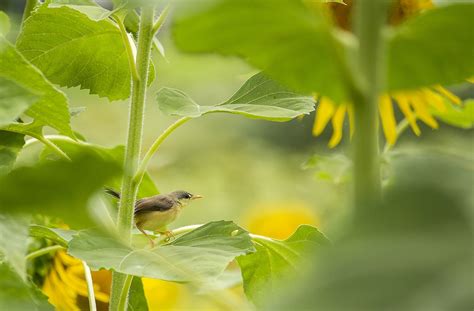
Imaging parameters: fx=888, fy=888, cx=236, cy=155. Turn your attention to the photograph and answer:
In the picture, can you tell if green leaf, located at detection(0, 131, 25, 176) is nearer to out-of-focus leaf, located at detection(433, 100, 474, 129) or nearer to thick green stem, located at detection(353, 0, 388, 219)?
thick green stem, located at detection(353, 0, 388, 219)

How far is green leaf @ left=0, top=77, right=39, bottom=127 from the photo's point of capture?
1.04 ft

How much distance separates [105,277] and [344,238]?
2.21 feet

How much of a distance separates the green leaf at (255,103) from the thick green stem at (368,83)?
0.90 feet

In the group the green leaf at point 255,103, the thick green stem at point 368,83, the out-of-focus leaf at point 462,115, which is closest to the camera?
the thick green stem at point 368,83

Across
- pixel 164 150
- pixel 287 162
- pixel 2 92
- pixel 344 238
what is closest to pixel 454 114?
pixel 2 92

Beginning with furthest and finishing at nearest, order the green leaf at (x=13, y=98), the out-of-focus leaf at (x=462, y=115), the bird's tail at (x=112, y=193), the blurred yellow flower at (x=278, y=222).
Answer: the blurred yellow flower at (x=278, y=222), the out-of-focus leaf at (x=462, y=115), the bird's tail at (x=112, y=193), the green leaf at (x=13, y=98)

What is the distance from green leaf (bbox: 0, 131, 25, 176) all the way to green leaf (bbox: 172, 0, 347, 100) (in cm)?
28

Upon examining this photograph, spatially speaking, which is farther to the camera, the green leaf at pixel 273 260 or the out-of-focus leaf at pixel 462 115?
the out-of-focus leaf at pixel 462 115

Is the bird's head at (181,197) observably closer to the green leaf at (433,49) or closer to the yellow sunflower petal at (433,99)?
the yellow sunflower petal at (433,99)

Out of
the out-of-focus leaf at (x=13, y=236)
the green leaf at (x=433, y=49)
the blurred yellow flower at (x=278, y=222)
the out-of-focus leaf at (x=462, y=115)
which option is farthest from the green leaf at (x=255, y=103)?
the blurred yellow flower at (x=278, y=222)

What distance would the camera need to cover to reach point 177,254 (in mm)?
439

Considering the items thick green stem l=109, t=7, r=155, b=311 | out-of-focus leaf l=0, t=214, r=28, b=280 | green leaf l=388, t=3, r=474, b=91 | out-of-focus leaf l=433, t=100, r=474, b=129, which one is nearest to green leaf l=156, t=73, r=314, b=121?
thick green stem l=109, t=7, r=155, b=311

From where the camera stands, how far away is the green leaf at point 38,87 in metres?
0.41

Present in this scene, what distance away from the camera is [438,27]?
23 cm
